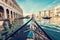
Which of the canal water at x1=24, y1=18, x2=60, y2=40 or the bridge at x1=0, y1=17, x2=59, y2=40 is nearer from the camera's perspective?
the bridge at x1=0, y1=17, x2=59, y2=40

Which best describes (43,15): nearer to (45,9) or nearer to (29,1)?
(45,9)

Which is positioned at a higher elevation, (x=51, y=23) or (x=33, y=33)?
(x=51, y=23)

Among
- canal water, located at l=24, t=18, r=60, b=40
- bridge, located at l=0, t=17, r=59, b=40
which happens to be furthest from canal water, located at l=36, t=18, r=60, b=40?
bridge, located at l=0, t=17, r=59, b=40

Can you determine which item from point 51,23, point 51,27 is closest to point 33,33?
point 51,23

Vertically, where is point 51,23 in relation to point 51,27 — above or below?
above

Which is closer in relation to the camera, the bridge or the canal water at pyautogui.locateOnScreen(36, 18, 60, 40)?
the bridge

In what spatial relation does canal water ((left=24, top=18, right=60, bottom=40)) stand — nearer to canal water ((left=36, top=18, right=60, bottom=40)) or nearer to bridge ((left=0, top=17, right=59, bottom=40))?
canal water ((left=36, top=18, right=60, bottom=40))

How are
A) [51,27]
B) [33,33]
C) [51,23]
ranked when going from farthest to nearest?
1. [51,27]
2. [51,23]
3. [33,33]

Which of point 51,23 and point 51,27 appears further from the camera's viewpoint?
point 51,27

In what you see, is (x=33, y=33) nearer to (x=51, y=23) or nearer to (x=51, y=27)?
(x=51, y=23)

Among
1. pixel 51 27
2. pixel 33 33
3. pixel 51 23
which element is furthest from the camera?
pixel 51 27

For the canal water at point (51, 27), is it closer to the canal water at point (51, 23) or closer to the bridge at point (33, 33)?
the canal water at point (51, 23)

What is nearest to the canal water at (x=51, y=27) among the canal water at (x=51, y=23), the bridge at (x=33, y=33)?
the canal water at (x=51, y=23)

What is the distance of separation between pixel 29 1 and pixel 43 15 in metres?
0.88
